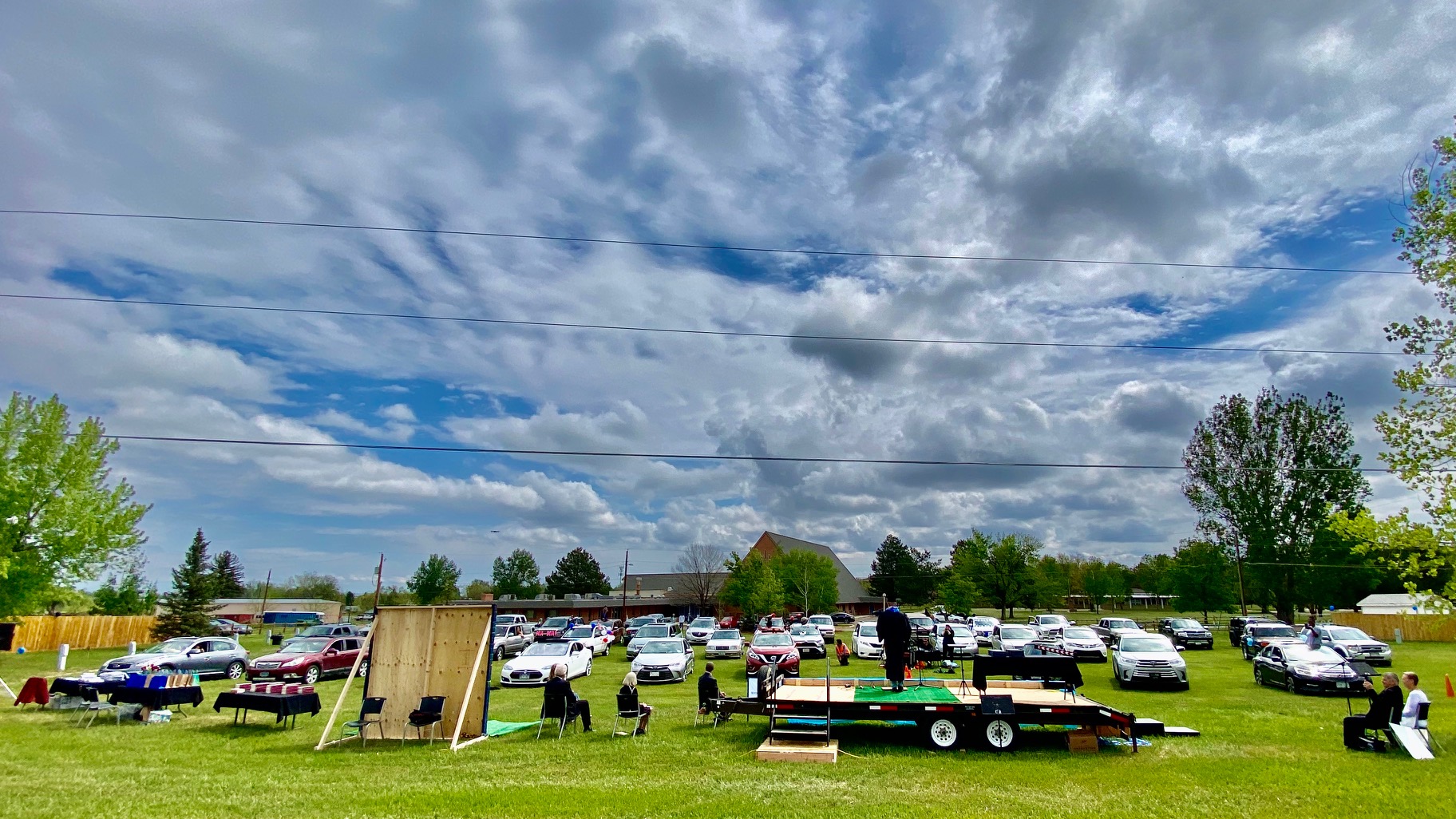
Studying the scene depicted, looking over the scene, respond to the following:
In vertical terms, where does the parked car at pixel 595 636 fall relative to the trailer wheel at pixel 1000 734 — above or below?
below

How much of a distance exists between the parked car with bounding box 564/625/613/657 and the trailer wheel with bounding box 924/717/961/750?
84.0ft

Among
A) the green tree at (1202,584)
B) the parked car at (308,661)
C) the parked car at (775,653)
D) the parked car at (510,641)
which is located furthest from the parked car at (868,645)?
the green tree at (1202,584)

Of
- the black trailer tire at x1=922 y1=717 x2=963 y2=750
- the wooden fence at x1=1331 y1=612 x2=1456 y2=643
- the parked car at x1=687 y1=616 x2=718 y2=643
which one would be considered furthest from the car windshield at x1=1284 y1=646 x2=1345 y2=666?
the wooden fence at x1=1331 y1=612 x2=1456 y2=643

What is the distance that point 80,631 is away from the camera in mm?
46812

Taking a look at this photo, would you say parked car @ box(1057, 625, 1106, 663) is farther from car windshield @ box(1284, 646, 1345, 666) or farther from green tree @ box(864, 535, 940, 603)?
green tree @ box(864, 535, 940, 603)

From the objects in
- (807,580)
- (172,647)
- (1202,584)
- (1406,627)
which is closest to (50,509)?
(172,647)

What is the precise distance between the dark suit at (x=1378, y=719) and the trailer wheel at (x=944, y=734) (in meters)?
6.27

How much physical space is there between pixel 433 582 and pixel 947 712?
305 ft

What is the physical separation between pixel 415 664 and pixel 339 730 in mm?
2071

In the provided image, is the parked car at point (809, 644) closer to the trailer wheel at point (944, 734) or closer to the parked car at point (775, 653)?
the parked car at point (775, 653)

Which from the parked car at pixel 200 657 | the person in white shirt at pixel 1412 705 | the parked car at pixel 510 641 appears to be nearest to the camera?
the person in white shirt at pixel 1412 705

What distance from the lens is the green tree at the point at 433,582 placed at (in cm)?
9631

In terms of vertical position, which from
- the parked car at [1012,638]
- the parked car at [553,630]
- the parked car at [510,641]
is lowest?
the parked car at [510,641]

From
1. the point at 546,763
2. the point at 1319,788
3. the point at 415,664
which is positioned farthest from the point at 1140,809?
the point at 415,664
